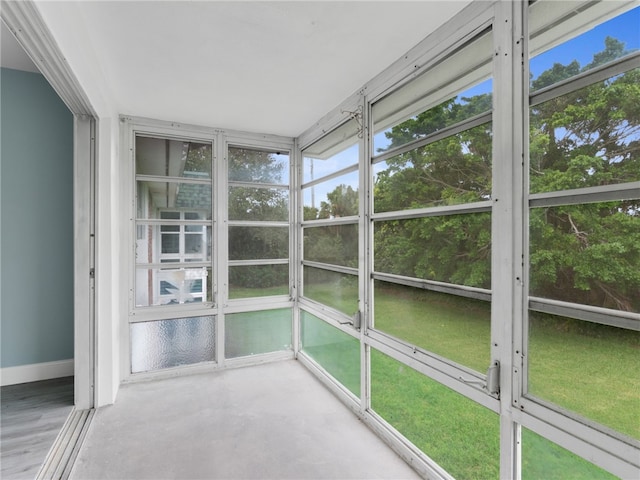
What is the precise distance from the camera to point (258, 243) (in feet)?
12.9

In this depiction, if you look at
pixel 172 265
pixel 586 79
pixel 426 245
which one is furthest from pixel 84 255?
pixel 586 79

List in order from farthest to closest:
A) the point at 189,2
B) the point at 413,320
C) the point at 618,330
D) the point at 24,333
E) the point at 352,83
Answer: the point at 24,333 < the point at 352,83 < the point at 413,320 < the point at 189,2 < the point at 618,330

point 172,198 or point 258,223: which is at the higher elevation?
point 172,198

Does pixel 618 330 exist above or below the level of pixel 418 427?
above

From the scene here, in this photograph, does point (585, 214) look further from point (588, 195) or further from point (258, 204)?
point (258, 204)

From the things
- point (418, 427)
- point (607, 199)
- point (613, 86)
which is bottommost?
point (418, 427)

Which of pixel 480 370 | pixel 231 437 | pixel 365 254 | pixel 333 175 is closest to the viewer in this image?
pixel 480 370

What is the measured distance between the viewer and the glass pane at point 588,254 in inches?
45.6

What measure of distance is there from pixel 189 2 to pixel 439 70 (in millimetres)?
1459

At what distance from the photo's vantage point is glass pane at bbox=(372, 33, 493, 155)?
1728mm

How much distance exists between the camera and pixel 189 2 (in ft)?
5.59

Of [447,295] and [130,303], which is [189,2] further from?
[130,303]

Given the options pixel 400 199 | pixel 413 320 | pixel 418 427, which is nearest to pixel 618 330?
pixel 413 320

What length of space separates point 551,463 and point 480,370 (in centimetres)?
44
